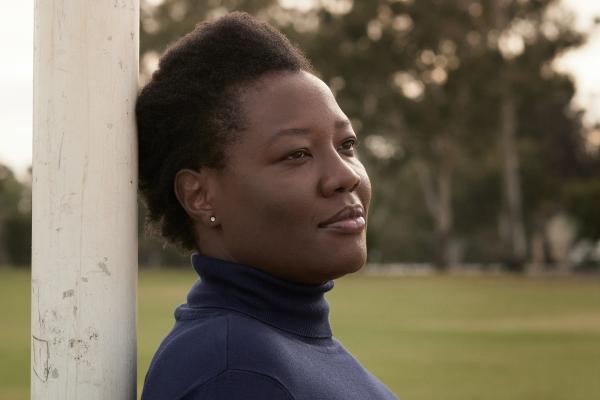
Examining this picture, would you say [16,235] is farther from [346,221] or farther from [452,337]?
[346,221]

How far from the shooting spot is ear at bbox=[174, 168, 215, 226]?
199 cm

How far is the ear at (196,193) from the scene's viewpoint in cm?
199

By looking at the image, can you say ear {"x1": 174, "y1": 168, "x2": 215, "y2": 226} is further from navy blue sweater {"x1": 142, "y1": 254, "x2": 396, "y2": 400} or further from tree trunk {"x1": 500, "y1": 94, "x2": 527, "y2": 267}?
tree trunk {"x1": 500, "y1": 94, "x2": 527, "y2": 267}

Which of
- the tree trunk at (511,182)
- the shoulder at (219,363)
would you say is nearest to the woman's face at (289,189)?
the shoulder at (219,363)

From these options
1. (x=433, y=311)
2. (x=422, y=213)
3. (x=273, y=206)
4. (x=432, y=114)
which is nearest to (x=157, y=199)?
(x=273, y=206)

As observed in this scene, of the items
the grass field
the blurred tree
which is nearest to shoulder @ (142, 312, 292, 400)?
the grass field

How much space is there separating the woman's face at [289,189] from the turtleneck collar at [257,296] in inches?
1.2

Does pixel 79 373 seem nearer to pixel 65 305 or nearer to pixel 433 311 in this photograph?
pixel 65 305

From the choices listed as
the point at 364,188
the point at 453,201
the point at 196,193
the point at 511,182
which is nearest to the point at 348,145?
the point at 364,188

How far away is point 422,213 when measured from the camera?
62719mm

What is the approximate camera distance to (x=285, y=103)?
6.32ft

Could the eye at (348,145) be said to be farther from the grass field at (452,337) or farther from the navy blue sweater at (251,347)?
the grass field at (452,337)

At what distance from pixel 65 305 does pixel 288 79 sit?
584 mm

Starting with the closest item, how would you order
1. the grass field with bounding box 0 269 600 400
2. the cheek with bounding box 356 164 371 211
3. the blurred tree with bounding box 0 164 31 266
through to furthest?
the cheek with bounding box 356 164 371 211
the grass field with bounding box 0 269 600 400
the blurred tree with bounding box 0 164 31 266
